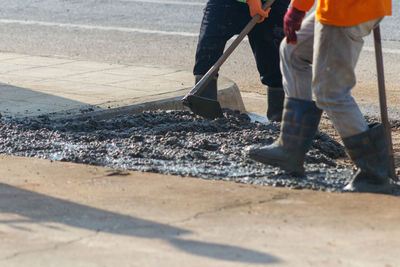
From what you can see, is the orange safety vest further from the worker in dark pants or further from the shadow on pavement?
the worker in dark pants

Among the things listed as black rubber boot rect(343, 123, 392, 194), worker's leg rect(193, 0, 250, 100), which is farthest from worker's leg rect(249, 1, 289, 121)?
black rubber boot rect(343, 123, 392, 194)

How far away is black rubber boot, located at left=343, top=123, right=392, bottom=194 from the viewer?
436 cm

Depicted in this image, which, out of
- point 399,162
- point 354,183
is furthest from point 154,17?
point 354,183

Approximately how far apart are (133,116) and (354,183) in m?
2.07

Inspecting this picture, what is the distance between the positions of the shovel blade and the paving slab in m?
1.41

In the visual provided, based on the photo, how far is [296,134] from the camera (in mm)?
4574

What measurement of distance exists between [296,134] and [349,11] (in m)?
0.73

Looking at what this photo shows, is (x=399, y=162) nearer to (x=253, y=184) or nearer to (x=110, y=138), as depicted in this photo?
(x=253, y=184)

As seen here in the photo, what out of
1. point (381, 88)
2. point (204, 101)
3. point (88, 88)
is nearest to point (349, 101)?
point (381, 88)

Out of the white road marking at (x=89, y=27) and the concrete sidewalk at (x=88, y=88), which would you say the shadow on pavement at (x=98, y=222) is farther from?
the white road marking at (x=89, y=27)

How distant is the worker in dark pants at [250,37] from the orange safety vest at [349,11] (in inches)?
75.1

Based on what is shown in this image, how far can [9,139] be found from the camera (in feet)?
17.8

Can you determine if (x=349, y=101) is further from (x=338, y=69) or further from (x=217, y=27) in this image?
(x=217, y=27)

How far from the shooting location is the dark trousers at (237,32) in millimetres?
6199
